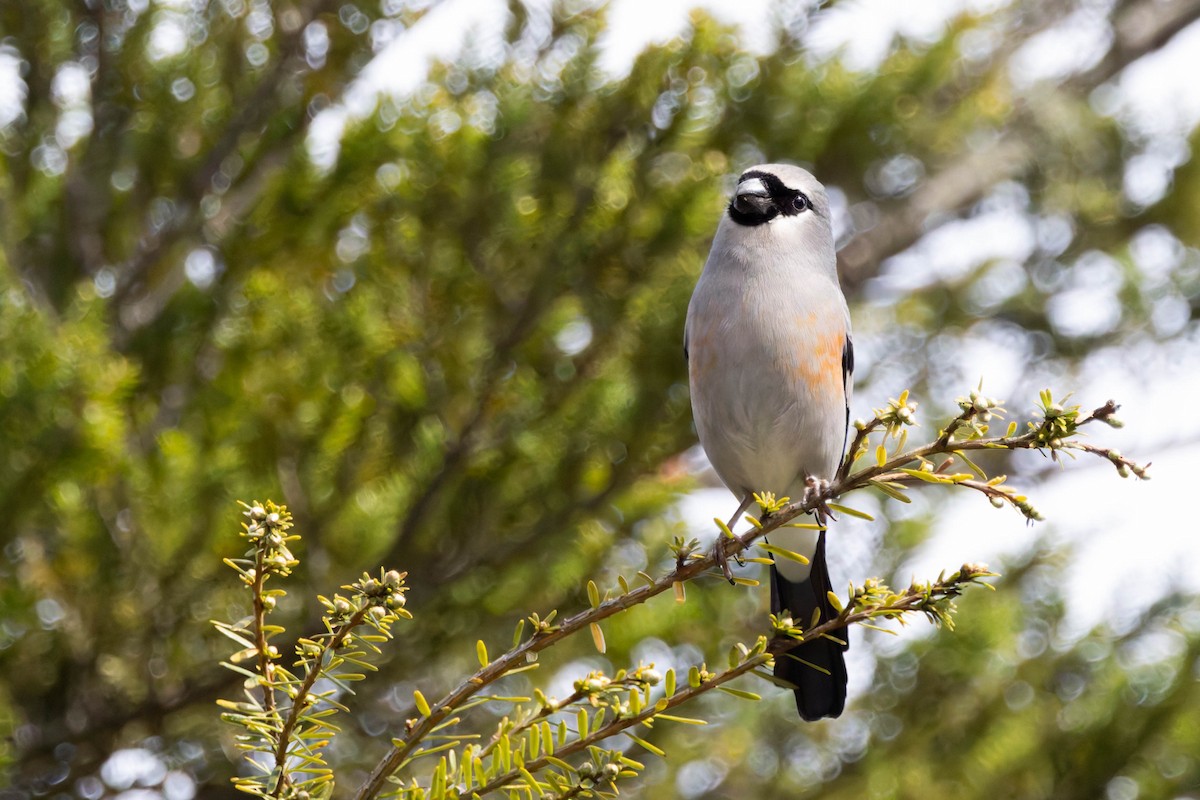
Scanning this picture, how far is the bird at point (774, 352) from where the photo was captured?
2.73m

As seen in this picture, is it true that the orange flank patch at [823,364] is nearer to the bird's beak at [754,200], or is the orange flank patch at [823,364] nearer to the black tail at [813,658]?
the bird's beak at [754,200]

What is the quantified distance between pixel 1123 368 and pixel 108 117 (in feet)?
13.4

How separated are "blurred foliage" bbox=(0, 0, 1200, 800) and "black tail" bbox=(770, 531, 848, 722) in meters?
0.38

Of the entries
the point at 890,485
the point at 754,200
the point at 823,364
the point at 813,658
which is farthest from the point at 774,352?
the point at 890,485

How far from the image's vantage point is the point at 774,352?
2.72 metres

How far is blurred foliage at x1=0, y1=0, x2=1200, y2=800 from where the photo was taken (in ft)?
11.4

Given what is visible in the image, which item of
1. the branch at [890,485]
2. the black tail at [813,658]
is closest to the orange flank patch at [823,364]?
the black tail at [813,658]

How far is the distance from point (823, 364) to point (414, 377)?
4.28 feet

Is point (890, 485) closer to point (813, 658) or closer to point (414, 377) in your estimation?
point (813, 658)

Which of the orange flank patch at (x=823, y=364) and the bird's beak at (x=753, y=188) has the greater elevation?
the bird's beak at (x=753, y=188)

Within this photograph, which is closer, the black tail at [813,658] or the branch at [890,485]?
the branch at [890,485]

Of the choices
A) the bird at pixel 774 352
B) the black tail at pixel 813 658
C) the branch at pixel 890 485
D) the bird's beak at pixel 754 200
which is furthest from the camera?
the bird's beak at pixel 754 200

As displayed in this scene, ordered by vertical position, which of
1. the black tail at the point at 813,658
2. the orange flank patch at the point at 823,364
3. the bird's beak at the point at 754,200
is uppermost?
the bird's beak at the point at 754,200

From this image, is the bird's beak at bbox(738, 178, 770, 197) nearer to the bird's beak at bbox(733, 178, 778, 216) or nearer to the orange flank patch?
the bird's beak at bbox(733, 178, 778, 216)
